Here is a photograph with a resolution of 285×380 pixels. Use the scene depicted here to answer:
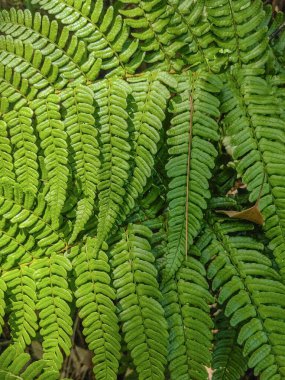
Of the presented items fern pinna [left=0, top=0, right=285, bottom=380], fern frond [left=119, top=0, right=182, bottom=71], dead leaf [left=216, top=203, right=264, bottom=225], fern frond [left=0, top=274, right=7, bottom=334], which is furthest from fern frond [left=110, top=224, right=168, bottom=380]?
fern frond [left=119, top=0, right=182, bottom=71]

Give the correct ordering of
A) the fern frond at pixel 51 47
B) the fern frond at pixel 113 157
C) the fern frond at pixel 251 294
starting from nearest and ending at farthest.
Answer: the fern frond at pixel 251 294 < the fern frond at pixel 113 157 < the fern frond at pixel 51 47

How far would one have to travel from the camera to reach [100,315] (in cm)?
169

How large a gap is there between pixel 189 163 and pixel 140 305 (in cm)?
57

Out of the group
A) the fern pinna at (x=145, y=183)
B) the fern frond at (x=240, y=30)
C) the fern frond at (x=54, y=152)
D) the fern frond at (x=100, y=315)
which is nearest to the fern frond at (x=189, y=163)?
the fern pinna at (x=145, y=183)

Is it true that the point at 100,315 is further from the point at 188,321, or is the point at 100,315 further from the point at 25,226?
the point at 25,226

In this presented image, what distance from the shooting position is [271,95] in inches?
63.9

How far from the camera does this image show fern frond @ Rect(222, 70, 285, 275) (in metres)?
1.57

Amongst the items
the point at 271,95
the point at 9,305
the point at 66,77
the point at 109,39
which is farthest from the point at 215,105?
the point at 9,305

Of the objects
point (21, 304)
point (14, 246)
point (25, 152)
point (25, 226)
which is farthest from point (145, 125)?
point (21, 304)

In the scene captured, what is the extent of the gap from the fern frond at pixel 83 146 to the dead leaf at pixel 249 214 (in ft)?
1.76

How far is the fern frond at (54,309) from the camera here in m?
1.70

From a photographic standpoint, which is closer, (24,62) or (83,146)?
(83,146)

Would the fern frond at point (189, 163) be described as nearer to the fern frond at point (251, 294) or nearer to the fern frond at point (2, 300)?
the fern frond at point (251, 294)

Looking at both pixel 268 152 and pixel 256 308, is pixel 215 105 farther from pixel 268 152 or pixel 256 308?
pixel 256 308
